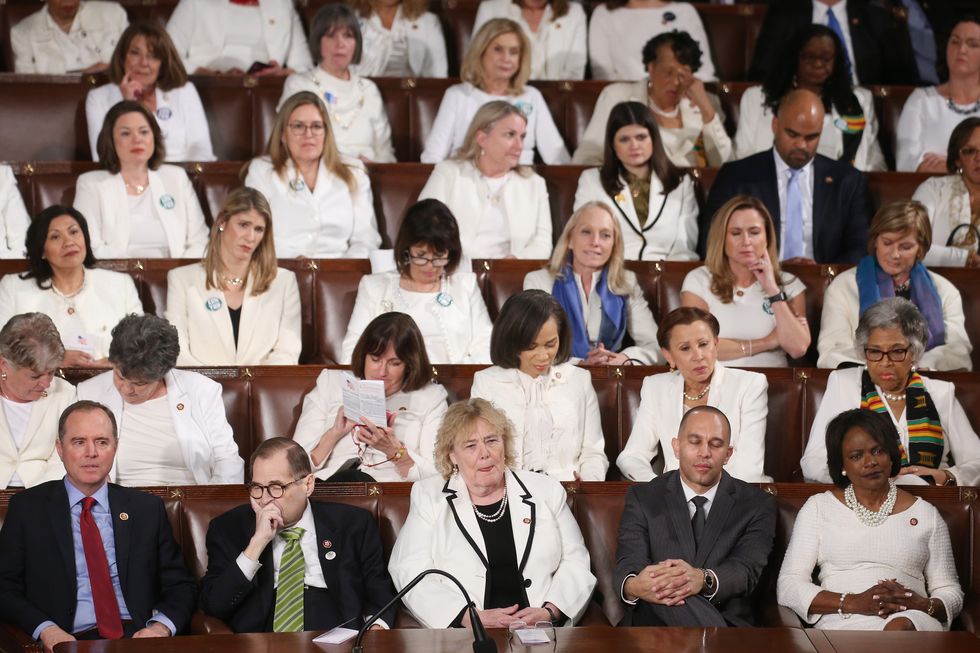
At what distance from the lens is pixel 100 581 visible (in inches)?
128

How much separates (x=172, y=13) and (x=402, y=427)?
9.62ft

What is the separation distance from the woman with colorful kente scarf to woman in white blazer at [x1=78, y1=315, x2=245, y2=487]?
166 cm

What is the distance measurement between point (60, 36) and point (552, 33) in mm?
2117

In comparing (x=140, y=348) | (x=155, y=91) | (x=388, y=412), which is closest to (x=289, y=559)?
(x=388, y=412)

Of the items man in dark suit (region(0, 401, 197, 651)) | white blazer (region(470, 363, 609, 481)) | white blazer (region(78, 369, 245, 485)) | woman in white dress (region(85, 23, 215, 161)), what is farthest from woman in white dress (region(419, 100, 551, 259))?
man in dark suit (region(0, 401, 197, 651))

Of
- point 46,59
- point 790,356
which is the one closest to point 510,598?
point 790,356

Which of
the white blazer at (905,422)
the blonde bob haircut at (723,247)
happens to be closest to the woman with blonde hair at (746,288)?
the blonde bob haircut at (723,247)

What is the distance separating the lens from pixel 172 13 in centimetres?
609

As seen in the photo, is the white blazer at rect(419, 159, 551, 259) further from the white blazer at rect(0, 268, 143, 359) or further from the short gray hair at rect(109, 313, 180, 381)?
the short gray hair at rect(109, 313, 180, 381)

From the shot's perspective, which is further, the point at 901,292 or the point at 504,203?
the point at 504,203

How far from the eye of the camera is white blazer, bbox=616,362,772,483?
3891 mm

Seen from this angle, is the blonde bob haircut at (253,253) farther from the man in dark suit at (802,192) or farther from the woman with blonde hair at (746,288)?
the man in dark suit at (802,192)

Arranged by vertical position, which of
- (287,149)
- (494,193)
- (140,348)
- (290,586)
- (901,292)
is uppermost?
(287,149)

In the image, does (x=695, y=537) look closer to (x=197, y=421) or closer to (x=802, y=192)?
(x=197, y=421)
